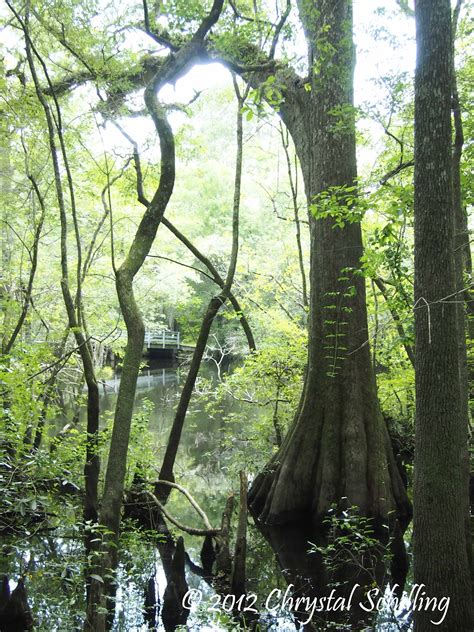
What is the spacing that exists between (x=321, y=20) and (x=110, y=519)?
706 cm

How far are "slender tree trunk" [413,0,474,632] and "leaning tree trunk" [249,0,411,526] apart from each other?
10.9 ft

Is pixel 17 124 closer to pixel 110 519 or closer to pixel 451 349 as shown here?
pixel 110 519

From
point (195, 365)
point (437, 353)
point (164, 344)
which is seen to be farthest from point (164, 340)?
point (437, 353)

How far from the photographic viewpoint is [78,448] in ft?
23.3

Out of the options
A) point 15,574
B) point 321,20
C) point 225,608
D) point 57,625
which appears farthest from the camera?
point 321,20

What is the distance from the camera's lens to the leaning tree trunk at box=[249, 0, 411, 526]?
741 centimetres

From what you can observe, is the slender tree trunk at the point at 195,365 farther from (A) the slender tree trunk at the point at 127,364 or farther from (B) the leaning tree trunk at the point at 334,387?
(A) the slender tree trunk at the point at 127,364

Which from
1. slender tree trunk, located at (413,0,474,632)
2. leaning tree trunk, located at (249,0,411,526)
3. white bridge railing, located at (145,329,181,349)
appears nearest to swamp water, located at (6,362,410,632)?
leaning tree trunk, located at (249,0,411,526)

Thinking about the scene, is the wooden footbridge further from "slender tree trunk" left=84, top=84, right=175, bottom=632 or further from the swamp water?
"slender tree trunk" left=84, top=84, right=175, bottom=632

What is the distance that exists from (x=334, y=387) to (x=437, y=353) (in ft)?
13.4

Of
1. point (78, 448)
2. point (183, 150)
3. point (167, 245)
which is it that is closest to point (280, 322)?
point (183, 150)

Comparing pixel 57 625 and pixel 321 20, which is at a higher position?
pixel 321 20

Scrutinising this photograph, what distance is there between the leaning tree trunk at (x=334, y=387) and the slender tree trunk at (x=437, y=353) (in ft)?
10.9

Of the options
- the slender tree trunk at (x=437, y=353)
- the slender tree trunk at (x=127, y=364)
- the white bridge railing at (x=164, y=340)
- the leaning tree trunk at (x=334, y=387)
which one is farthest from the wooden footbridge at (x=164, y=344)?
the slender tree trunk at (x=437, y=353)
